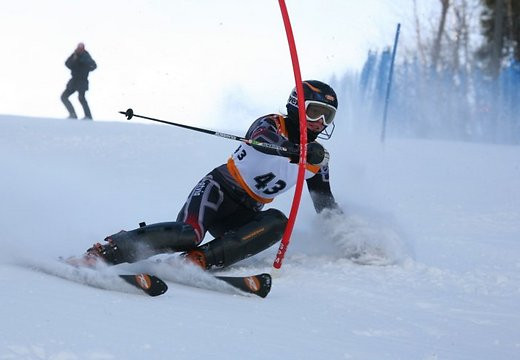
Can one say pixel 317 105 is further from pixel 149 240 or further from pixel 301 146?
pixel 149 240

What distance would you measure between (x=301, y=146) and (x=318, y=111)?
0.54 m

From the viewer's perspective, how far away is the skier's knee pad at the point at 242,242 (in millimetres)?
4730

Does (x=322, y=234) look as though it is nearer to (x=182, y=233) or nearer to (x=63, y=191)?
(x=182, y=233)

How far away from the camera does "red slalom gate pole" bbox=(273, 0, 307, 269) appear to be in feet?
15.5

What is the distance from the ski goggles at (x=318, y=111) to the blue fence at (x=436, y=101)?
1087cm

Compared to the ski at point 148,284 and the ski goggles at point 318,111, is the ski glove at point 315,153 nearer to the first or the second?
the ski goggles at point 318,111

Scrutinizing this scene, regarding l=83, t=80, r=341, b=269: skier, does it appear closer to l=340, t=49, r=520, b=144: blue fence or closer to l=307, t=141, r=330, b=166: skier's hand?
l=307, t=141, r=330, b=166: skier's hand

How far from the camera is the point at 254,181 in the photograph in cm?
529

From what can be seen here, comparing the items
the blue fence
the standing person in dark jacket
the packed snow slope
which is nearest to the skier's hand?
the packed snow slope

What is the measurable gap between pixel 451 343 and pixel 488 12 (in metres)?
20.5

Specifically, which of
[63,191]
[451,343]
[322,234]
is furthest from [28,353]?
[63,191]

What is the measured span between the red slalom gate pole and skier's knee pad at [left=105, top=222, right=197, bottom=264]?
1.69 feet

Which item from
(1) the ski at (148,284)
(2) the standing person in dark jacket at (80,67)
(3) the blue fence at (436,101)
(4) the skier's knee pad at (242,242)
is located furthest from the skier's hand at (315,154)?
(3) the blue fence at (436,101)

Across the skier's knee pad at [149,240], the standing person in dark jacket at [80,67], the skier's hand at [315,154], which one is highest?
the standing person in dark jacket at [80,67]
